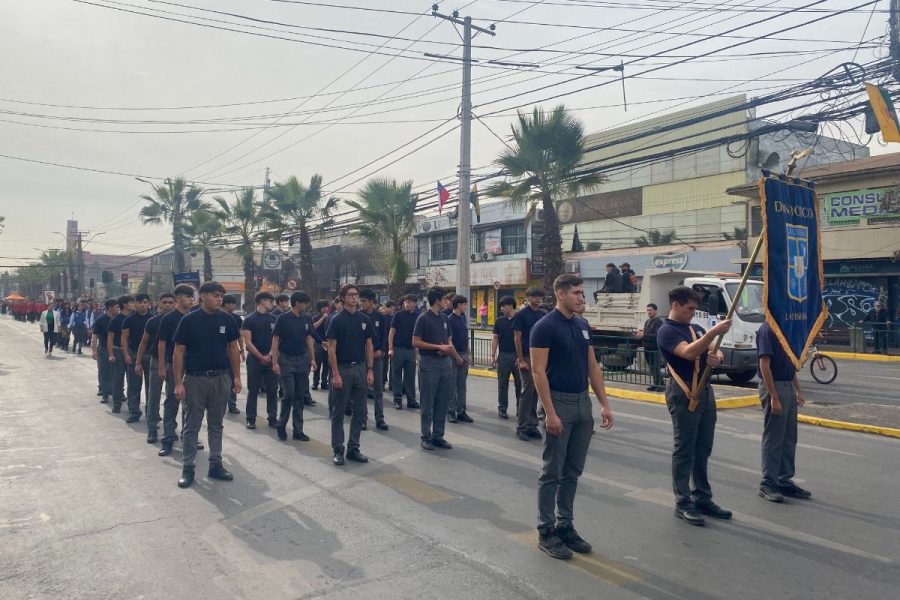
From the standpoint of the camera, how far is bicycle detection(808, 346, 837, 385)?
14559 millimetres

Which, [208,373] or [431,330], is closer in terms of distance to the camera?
[208,373]

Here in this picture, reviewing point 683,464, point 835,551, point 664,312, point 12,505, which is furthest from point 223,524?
point 664,312

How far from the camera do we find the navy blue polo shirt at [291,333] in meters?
9.32

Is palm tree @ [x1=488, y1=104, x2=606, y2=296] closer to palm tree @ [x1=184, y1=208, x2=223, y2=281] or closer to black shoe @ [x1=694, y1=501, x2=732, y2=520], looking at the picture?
black shoe @ [x1=694, y1=501, x2=732, y2=520]

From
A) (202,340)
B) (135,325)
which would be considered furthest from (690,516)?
(135,325)

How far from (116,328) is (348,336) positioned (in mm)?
5420

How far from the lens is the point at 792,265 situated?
6188 millimetres

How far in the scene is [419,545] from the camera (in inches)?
197

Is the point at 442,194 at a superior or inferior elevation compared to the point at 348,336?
superior

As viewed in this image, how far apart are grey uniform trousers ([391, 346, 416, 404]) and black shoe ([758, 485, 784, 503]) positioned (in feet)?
20.6

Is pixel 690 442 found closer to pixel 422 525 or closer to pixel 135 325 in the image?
pixel 422 525

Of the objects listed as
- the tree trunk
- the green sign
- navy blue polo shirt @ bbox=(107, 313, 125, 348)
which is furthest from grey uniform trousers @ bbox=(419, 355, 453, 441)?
the green sign

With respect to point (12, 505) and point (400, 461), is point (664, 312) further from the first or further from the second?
point (12, 505)

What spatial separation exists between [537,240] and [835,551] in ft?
103
